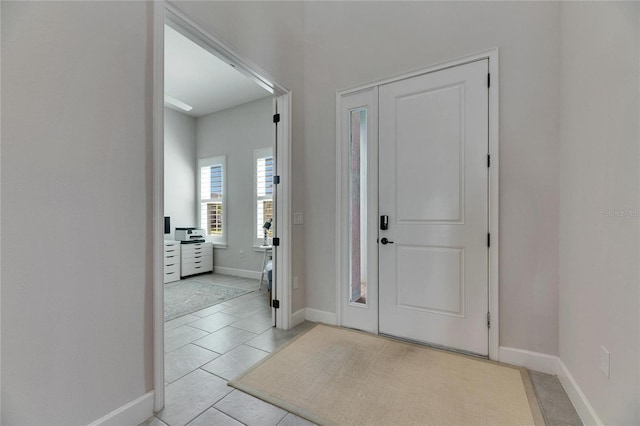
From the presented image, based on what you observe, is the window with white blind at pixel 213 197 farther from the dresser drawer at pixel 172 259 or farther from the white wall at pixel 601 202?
the white wall at pixel 601 202

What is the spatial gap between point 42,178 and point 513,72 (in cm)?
297

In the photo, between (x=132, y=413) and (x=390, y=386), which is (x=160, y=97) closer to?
(x=132, y=413)

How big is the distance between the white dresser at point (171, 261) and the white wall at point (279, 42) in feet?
9.76

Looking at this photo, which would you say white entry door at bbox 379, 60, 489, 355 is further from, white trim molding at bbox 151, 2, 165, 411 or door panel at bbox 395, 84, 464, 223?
white trim molding at bbox 151, 2, 165, 411

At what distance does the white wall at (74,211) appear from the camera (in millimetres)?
1124

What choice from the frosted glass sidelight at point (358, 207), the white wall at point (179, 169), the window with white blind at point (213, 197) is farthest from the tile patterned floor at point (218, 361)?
the white wall at point (179, 169)

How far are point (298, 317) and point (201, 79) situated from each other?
381cm

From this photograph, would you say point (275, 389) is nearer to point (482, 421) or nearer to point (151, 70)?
point (482, 421)

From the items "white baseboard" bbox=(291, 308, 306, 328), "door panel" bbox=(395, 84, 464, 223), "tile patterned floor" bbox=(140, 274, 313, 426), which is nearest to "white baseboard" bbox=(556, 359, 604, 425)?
"door panel" bbox=(395, 84, 464, 223)

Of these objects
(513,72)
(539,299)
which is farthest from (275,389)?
(513,72)

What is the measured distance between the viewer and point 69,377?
1268mm

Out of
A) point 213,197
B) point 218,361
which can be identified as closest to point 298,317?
point 218,361

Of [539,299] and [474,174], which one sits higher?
[474,174]

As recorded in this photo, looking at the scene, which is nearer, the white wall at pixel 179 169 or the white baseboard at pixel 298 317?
the white baseboard at pixel 298 317
